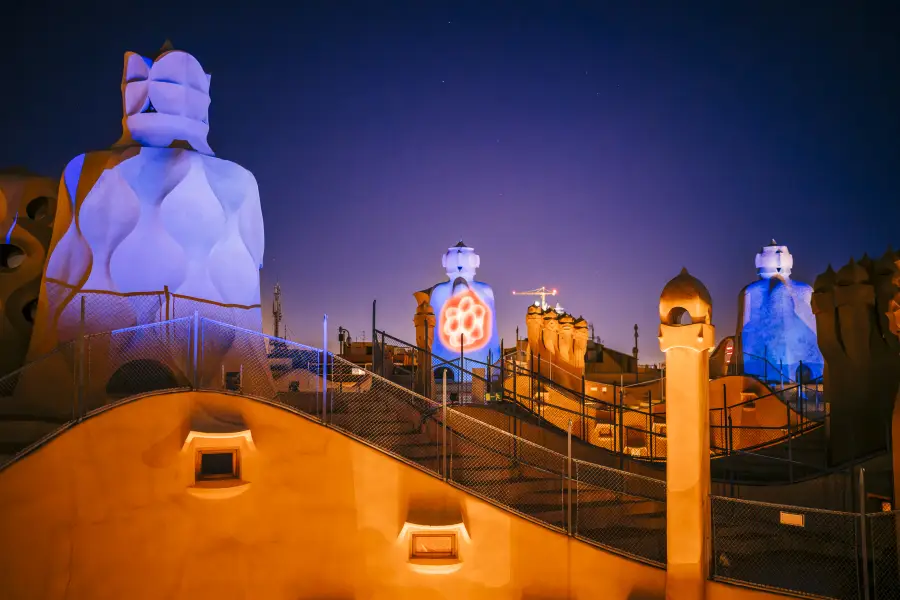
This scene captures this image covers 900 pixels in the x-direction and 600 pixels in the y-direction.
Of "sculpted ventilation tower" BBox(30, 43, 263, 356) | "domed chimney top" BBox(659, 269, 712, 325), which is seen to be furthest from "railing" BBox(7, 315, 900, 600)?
"domed chimney top" BBox(659, 269, 712, 325)

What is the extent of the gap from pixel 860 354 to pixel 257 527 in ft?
37.4

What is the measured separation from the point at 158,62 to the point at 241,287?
4741 millimetres

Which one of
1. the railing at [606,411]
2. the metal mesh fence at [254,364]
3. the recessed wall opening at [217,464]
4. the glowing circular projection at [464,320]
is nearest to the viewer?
the recessed wall opening at [217,464]

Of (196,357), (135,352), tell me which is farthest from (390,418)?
(135,352)

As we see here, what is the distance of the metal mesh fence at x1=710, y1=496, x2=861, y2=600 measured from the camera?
862 centimetres

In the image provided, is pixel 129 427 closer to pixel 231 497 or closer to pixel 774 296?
pixel 231 497

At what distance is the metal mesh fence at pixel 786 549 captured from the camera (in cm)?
862

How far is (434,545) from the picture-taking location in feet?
32.4

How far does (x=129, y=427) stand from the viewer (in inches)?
376

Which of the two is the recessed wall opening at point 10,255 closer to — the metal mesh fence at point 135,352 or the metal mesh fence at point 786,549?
the metal mesh fence at point 135,352

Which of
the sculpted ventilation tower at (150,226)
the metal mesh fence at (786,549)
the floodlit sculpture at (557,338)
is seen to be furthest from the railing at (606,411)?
the sculpted ventilation tower at (150,226)

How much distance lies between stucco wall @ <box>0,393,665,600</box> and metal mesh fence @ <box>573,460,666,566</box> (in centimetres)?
Answer: 42

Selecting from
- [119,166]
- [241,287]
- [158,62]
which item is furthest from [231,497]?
[158,62]

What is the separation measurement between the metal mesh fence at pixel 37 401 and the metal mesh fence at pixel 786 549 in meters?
9.23
